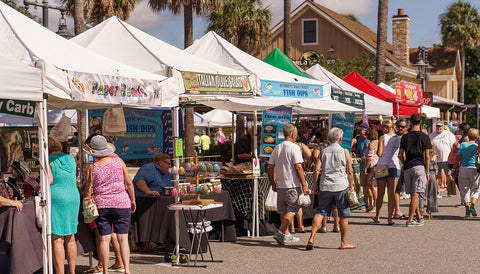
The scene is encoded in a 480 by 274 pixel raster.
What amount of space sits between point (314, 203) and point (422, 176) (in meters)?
1.97

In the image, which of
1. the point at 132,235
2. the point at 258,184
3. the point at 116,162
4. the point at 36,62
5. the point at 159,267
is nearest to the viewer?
the point at 36,62

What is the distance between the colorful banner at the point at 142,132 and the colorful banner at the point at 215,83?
215cm

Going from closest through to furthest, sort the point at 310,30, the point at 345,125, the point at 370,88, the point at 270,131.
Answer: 1. the point at 270,131
2. the point at 345,125
3. the point at 370,88
4. the point at 310,30

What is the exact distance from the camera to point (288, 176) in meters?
9.55

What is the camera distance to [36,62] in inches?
253

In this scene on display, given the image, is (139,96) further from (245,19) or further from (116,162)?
(245,19)

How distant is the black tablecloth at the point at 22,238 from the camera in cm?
646

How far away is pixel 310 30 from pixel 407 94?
27245 millimetres

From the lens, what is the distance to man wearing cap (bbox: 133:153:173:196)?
28.9ft

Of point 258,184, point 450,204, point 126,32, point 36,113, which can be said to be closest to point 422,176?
point 258,184

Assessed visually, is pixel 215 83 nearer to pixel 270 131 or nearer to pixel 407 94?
pixel 270 131

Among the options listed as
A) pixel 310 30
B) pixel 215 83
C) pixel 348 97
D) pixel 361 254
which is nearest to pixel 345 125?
pixel 348 97

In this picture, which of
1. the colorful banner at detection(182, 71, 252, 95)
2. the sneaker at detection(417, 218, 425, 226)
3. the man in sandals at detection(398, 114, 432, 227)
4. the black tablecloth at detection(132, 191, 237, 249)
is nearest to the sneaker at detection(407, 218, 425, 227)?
the sneaker at detection(417, 218, 425, 226)

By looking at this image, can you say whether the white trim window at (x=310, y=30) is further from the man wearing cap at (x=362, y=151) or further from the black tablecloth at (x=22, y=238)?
the black tablecloth at (x=22, y=238)
